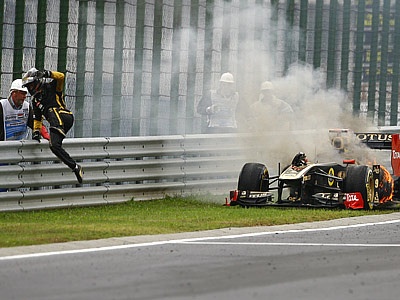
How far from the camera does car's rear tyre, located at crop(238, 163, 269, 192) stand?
16.9 m

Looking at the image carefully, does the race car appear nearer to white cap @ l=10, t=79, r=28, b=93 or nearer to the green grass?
the green grass

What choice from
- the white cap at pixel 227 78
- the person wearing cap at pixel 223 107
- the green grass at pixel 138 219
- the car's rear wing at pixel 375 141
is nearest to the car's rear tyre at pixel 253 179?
the green grass at pixel 138 219

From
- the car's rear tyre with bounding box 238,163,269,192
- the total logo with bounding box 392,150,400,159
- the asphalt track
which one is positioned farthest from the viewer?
the total logo with bounding box 392,150,400,159

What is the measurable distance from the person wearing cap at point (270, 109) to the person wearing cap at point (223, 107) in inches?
15.7

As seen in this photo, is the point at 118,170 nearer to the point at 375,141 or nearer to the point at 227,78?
the point at 227,78

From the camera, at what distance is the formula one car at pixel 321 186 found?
16344 mm

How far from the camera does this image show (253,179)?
55.5ft

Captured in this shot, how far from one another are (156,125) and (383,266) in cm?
869

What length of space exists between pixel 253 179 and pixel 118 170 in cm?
192

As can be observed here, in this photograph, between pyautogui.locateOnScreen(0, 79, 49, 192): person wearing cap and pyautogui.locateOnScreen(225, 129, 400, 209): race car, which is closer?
pyautogui.locateOnScreen(0, 79, 49, 192): person wearing cap

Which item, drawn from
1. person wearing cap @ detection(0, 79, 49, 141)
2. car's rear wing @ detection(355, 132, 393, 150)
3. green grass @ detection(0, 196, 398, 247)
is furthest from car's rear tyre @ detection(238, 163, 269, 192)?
person wearing cap @ detection(0, 79, 49, 141)

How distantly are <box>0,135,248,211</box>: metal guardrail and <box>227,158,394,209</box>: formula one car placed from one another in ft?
3.87

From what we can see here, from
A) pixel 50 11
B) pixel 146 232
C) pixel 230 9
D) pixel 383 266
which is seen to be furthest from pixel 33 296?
pixel 230 9

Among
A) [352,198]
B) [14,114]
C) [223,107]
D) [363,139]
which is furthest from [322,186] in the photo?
[14,114]
